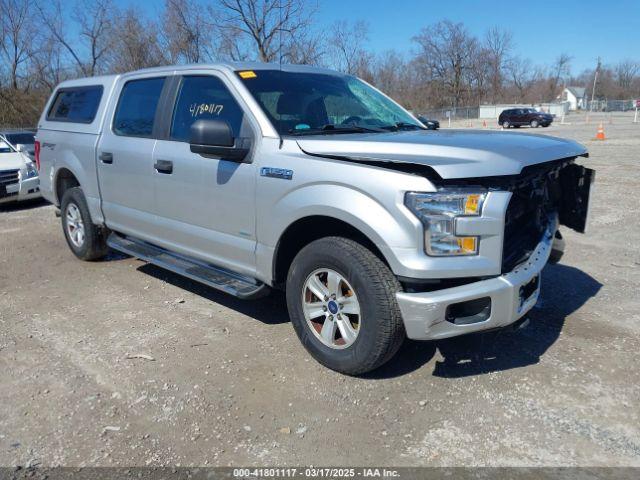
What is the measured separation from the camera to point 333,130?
3895 millimetres

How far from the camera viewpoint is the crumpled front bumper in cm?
291

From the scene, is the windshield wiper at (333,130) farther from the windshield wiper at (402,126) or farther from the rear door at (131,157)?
the rear door at (131,157)

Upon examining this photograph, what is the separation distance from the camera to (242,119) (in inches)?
153

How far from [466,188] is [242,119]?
5.72 feet

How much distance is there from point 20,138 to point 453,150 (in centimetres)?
1088

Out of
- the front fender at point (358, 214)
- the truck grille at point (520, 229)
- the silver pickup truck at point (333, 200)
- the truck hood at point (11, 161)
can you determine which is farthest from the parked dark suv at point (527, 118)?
the front fender at point (358, 214)

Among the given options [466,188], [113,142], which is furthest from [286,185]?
[113,142]

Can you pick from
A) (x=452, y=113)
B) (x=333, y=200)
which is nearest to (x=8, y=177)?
(x=333, y=200)

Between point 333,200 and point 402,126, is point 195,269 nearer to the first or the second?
point 333,200

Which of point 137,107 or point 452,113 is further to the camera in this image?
point 452,113

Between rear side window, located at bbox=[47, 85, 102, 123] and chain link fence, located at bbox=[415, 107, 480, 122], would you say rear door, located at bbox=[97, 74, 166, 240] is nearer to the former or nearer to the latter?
rear side window, located at bbox=[47, 85, 102, 123]

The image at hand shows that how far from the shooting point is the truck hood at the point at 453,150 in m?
2.88

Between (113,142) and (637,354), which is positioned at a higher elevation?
(113,142)

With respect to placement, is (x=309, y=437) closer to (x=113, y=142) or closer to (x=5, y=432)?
(x=5, y=432)
